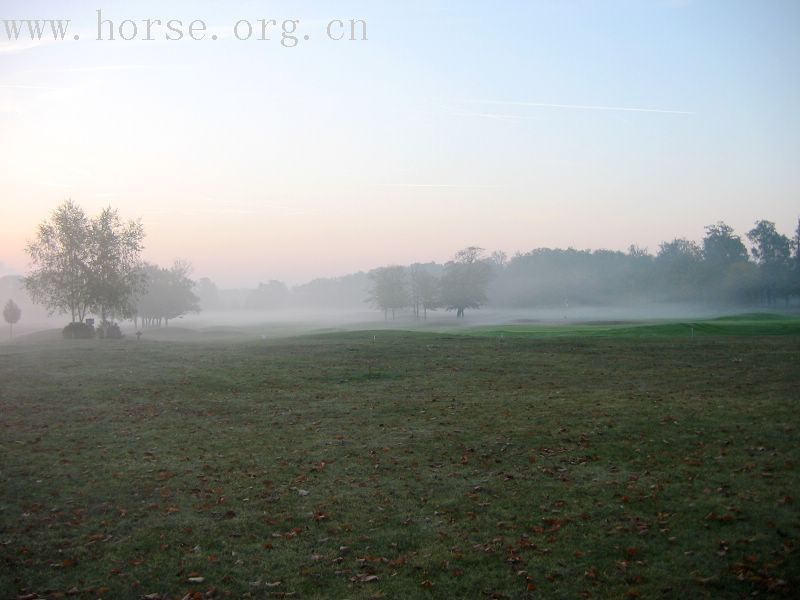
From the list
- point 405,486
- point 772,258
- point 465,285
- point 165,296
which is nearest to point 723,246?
point 772,258

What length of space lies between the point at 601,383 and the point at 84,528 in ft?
56.4

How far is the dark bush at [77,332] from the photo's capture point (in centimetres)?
4509

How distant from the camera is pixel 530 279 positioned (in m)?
136

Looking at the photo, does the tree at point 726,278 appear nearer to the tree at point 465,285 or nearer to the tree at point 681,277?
the tree at point 681,277

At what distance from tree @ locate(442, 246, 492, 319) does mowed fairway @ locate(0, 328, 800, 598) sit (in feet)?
226

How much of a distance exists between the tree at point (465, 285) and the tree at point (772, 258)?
153 ft

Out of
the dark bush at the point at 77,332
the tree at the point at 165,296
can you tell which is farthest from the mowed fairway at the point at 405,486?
the tree at the point at 165,296

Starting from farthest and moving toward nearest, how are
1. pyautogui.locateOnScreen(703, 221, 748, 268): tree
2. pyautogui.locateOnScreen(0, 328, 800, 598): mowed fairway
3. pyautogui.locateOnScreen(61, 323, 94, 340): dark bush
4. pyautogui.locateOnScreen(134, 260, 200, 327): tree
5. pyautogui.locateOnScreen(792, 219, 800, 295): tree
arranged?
pyautogui.locateOnScreen(703, 221, 748, 268): tree, pyautogui.locateOnScreen(792, 219, 800, 295): tree, pyautogui.locateOnScreen(134, 260, 200, 327): tree, pyautogui.locateOnScreen(61, 323, 94, 340): dark bush, pyautogui.locateOnScreen(0, 328, 800, 598): mowed fairway

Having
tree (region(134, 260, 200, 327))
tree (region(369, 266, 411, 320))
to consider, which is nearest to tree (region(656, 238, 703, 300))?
tree (region(369, 266, 411, 320))

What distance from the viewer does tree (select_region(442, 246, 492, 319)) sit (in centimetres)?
9200

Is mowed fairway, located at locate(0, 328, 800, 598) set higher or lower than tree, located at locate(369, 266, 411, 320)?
lower

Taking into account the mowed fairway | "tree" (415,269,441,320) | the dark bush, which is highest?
"tree" (415,269,441,320)

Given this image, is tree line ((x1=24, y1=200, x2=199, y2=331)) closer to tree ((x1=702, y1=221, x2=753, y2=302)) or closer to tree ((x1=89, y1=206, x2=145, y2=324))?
tree ((x1=89, y1=206, x2=145, y2=324))

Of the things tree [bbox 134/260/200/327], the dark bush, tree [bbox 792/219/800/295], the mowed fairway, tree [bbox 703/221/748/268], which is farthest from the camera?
tree [bbox 703/221/748/268]
